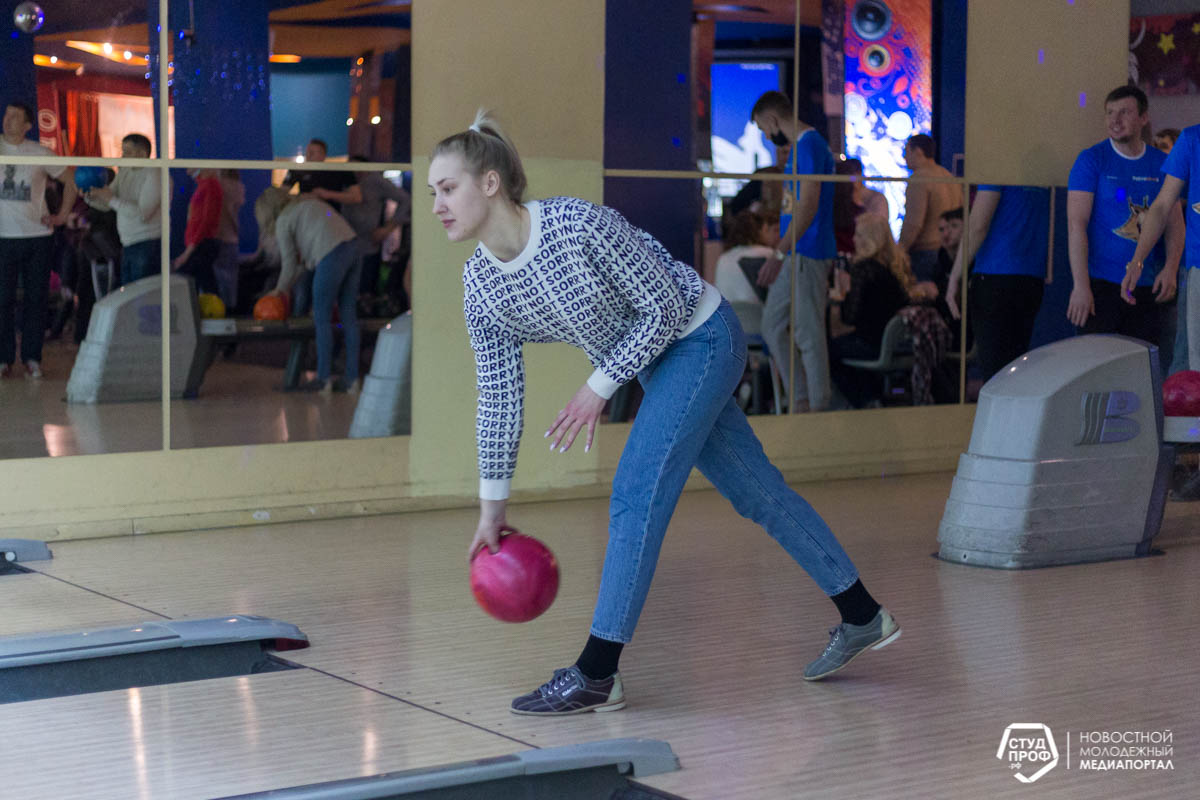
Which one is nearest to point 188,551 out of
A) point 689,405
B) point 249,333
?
point 249,333

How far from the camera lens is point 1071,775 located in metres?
2.98

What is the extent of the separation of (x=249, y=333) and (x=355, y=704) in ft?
8.60

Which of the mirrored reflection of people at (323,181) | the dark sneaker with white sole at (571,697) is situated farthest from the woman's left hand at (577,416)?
the mirrored reflection of people at (323,181)

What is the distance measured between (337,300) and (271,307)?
0.28 m

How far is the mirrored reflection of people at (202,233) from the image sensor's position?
5.58 meters

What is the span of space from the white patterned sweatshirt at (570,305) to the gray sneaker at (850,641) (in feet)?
2.96

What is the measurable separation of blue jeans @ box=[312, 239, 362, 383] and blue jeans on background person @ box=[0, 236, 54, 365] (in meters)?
1.03

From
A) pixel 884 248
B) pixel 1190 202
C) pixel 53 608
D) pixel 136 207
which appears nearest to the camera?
pixel 53 608

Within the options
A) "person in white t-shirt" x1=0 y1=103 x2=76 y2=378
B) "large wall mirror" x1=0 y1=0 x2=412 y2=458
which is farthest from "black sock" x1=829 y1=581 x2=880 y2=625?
"person in white t-shirt" x1=0 y1=103 x2=76 y2=378

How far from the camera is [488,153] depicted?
10.4 feet

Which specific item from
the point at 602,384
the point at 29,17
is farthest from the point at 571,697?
the point at 29,17

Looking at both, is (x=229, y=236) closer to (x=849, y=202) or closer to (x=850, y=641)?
(x=849, y=202)

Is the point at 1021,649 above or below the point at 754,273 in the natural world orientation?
below

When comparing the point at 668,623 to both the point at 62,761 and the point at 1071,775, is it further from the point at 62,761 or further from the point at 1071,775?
the point at 62,761
